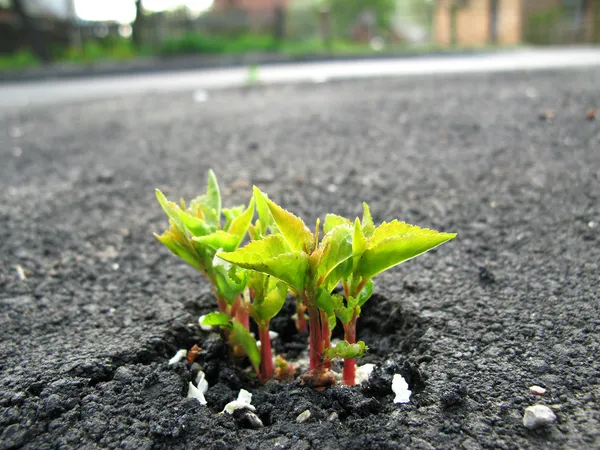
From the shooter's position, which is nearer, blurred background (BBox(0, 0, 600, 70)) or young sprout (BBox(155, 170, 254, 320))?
young sprout (BBox(155, 170, 254, 320))

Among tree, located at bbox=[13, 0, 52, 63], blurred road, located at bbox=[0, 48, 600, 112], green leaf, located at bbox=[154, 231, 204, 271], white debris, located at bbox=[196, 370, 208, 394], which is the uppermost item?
tree, located at bbox=[13, 0, 52, 63]

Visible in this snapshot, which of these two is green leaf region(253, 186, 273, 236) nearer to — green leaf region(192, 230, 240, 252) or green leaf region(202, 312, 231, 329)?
green leaf region(192, 230, 240, 252)

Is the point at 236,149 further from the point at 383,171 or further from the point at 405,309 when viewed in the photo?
the point at 405,309

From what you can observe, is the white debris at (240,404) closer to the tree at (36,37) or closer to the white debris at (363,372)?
the white debris at (363,372)

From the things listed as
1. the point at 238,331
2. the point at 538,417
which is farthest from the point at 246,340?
the point at 538,417

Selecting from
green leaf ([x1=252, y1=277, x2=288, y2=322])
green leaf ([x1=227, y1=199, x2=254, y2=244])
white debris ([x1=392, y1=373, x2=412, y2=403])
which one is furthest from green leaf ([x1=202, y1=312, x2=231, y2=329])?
white debris ([x1=392, y1=373, x2=412, y2=403])

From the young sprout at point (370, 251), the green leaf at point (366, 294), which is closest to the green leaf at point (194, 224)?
the young sprout at point (370, 251)

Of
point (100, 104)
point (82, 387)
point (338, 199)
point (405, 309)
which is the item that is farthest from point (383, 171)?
point (100, 104)

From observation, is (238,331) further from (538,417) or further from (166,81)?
(166,81)
